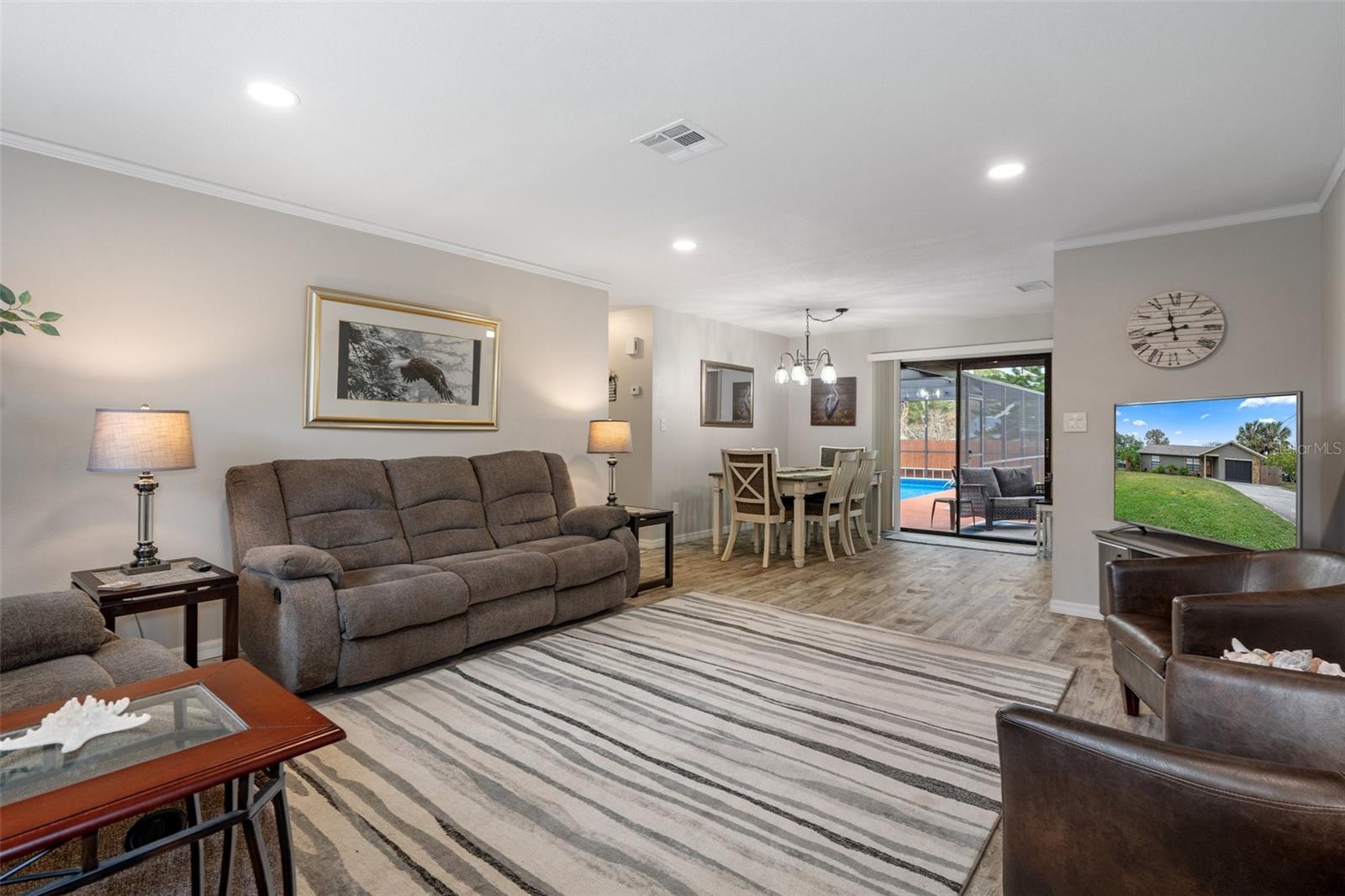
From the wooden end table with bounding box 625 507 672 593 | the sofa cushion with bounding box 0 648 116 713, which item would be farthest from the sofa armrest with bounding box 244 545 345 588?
the wooden end table with bounding box 625 507 672 593

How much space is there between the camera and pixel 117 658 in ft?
6.79

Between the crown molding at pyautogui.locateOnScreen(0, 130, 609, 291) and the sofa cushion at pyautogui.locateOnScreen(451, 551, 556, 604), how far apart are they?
2.11 m

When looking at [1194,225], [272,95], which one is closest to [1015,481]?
[1194,225]

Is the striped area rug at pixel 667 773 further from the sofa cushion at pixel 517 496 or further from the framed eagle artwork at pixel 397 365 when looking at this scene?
the framed eagle artwork at pixel 397 365

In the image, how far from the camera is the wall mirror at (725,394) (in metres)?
6.96

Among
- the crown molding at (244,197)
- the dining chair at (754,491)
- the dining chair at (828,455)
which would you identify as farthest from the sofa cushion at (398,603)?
the dining chair at (828,455)

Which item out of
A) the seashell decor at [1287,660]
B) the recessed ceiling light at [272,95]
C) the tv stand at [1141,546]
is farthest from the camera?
the tv stand at [1141,546]

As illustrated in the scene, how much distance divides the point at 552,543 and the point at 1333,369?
418 cm

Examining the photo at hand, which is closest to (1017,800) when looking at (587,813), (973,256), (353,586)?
(587,813)

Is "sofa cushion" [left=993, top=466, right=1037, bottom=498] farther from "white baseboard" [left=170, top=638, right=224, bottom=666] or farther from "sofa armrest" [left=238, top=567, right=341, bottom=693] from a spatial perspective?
"white baseboard" [left=170, top=638, right=224, bottom=666]

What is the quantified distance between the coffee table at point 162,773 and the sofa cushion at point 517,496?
2.30 meters

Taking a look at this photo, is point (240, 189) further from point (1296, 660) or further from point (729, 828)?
point (1296, 660)

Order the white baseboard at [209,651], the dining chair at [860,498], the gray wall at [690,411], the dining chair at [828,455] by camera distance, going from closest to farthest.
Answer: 1. the white baseboard at [209,651]
2. the dining chair at [860,498]
3. the gray wall at [690,411]
4. the dining chair at [828,455]

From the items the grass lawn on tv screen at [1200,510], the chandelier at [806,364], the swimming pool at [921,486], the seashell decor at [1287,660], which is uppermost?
the chandelier at [806,364]
